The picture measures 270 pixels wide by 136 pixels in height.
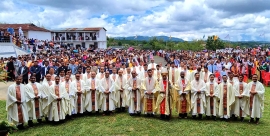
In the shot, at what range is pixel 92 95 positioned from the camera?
33.0ft

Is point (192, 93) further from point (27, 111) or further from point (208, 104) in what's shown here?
point (27, 111)

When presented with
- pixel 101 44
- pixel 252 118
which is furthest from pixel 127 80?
pixel 101 44

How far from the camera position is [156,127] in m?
8.48

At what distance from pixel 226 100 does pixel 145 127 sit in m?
3.14

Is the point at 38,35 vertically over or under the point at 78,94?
over

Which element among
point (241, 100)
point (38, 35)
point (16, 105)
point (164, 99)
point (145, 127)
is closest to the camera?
point (16, 105)

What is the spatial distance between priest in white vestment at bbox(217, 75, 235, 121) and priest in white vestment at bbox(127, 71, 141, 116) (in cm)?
300

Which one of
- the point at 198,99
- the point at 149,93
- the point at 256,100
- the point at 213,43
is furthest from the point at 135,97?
the point at 213,43

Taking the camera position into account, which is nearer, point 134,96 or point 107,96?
point 134,96

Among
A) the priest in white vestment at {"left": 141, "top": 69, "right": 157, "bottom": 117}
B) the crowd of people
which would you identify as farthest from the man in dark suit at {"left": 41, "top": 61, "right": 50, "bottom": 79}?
the priest in white vestment at {"left": 141, "top": 69, "right": 157, "bottom": 117}

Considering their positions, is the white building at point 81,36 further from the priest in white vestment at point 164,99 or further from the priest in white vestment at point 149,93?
the priest in white vestment at point 164,99

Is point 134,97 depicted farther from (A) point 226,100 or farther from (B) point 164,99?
(A) point 226,100

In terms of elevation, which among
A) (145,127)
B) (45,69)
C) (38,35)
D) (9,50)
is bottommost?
(145,127)

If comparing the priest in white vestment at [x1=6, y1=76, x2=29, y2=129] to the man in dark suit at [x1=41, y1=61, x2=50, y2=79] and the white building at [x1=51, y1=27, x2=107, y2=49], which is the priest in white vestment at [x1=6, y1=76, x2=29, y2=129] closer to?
the man in dark suit at [x1=41, y1=61, x2=50, y2=79]
